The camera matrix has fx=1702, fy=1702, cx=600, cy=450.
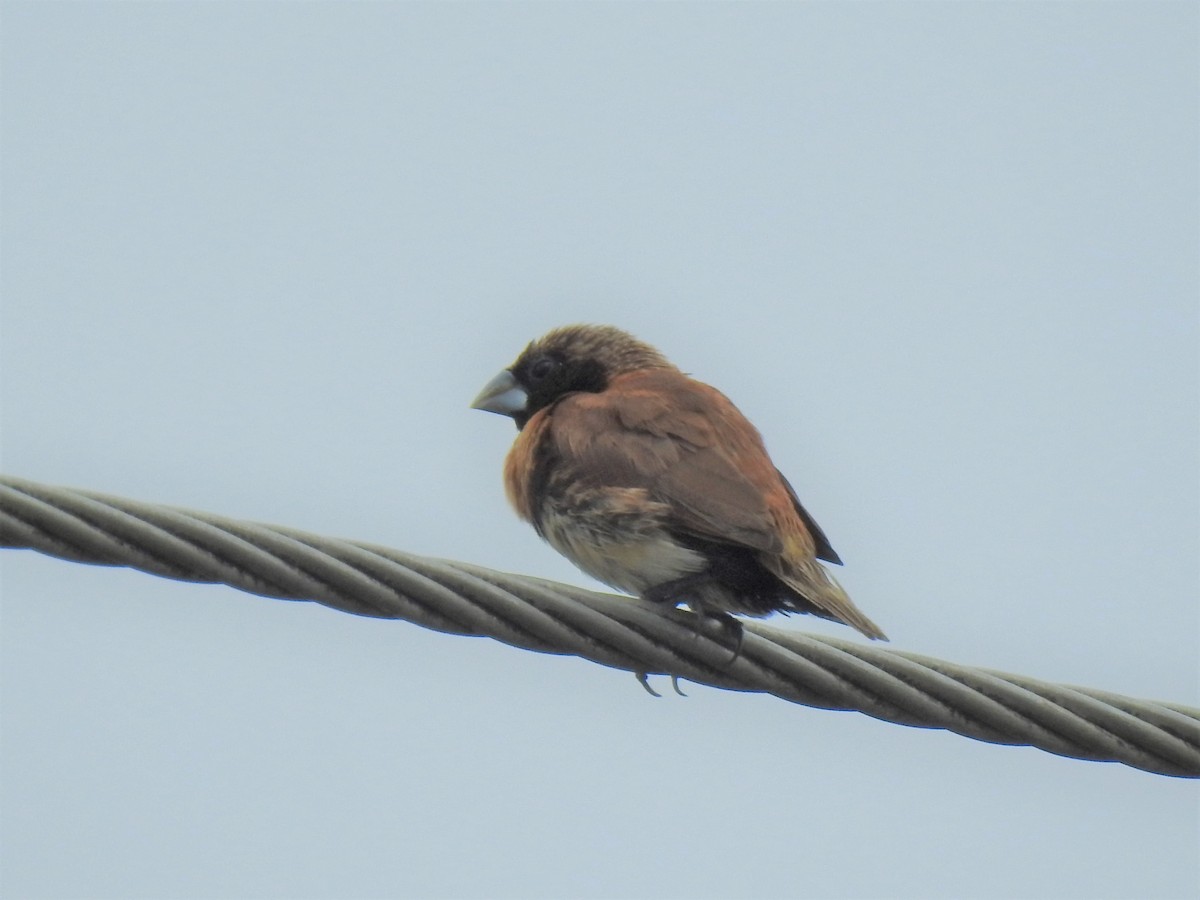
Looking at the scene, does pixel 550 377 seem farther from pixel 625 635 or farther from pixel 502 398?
pixel 625 635

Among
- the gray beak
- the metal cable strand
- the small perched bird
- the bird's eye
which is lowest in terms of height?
the metal cable strand

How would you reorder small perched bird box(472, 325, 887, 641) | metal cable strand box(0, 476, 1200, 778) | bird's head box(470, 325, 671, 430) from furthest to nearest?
1. bird's head box(470, 325, 671, 430)
2. small perched bird box(472, 325, 887, 641)
3. metal cable strand box(0, 476, 1200, 778)

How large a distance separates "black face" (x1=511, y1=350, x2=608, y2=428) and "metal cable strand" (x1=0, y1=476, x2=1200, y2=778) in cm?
298

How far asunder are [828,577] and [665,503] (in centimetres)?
56

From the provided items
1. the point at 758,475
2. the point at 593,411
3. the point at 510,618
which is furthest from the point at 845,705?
the point at 593,411

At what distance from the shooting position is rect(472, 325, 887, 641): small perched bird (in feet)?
16.9

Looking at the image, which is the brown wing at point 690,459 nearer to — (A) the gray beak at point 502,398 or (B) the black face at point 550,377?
(B) the black face at point 550,377

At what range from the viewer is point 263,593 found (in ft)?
11.4

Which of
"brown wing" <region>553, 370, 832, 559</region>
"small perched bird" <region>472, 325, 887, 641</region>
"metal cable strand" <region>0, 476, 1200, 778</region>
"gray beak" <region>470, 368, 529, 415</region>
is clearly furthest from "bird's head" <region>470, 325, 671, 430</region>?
"metal cable strand" <region>0, 476, 1200, 778</region>

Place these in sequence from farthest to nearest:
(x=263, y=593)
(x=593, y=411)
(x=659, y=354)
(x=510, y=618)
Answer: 1. (x=659, y=354)
2. (x=593, y=411)
3. (x=510, y=618)
4. (x=263, y=593)

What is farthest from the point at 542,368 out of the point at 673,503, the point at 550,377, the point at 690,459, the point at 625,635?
the point at 625,635

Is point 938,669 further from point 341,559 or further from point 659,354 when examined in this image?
point 659,354

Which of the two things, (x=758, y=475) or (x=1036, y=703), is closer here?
(x=1036, y=703)

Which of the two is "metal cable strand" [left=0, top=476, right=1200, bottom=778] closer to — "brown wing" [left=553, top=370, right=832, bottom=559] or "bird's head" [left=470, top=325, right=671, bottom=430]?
"brown wing" [left=553, top=370, right=832, bottom=559]
